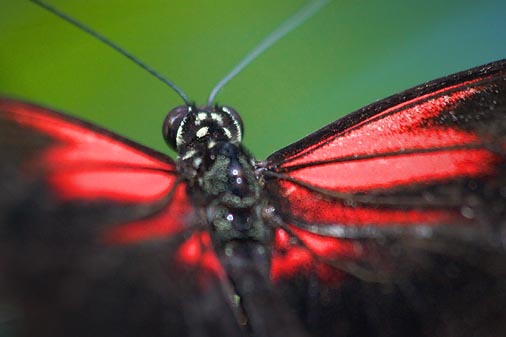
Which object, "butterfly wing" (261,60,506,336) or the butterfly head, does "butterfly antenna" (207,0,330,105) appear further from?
"butterfly wing" (261,60,506,336)

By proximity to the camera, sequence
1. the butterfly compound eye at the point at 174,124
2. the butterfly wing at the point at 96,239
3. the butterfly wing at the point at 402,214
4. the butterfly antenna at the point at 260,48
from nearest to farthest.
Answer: the butterfly wing at the point at 96,239, the butterfly wing at the point at 402,214, the butterfly compound eye at the point at 174,124, the butterfly antenna at the point at 260,48

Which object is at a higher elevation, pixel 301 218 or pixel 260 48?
pixel 260 48

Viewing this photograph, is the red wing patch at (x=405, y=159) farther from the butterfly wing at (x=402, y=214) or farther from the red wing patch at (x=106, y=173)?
the red wing patch at (x=106, y=173)

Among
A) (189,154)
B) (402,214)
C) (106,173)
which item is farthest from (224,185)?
(402,214)

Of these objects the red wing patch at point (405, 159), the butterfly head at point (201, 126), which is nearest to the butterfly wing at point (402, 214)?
the red wing patch at point (405, 159)

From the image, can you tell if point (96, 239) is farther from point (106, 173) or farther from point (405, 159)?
point (405, 159)

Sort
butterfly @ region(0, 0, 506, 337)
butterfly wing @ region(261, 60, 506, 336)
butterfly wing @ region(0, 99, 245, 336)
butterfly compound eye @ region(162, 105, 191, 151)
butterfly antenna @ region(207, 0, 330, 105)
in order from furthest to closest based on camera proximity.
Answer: butterfly antenna @ region(207, 0, 330, 105)
butterfly compound eye @ region(162, 105, 191, 151)
butterfly wing @ region(261, 60, 506, 336)
butterfly @ region(0, 0, 506, 337)
butterfly wing @ region(0, 99, 245, 336)

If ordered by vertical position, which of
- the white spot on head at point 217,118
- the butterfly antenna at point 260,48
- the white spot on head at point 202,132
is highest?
the butterfly antenna at point 260,48

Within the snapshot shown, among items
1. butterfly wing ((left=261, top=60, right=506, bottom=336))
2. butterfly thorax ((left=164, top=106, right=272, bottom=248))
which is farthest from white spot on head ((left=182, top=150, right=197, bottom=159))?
butterfly wing ((left=261, top=60, right=506, bottom=336))
